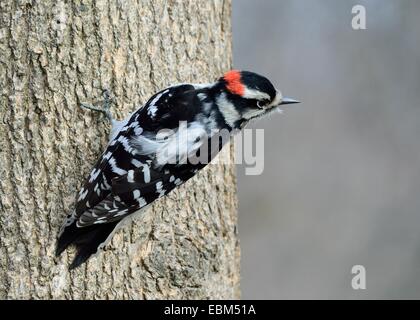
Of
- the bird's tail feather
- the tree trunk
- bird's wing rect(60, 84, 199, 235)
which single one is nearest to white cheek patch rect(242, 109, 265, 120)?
bird's wing rect(60, 84, 199, 235)

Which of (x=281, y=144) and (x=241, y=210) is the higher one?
(x=281, y=144)

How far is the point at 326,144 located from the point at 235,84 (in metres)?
3.92

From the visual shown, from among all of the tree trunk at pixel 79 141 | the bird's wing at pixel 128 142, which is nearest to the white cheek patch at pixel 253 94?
the bird's wing at pixel 128 142

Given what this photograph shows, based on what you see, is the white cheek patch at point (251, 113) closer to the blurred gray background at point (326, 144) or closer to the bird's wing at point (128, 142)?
the bird's wing at point (128, 142)

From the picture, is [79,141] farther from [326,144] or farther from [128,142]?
[326,144]

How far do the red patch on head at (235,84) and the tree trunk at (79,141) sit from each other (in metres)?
0.33

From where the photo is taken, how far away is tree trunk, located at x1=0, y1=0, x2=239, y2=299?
10.8 ft

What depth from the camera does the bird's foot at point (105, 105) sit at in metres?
3.32

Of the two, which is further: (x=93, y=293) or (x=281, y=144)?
(x=281, y=144)

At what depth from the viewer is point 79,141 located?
3352 mm
